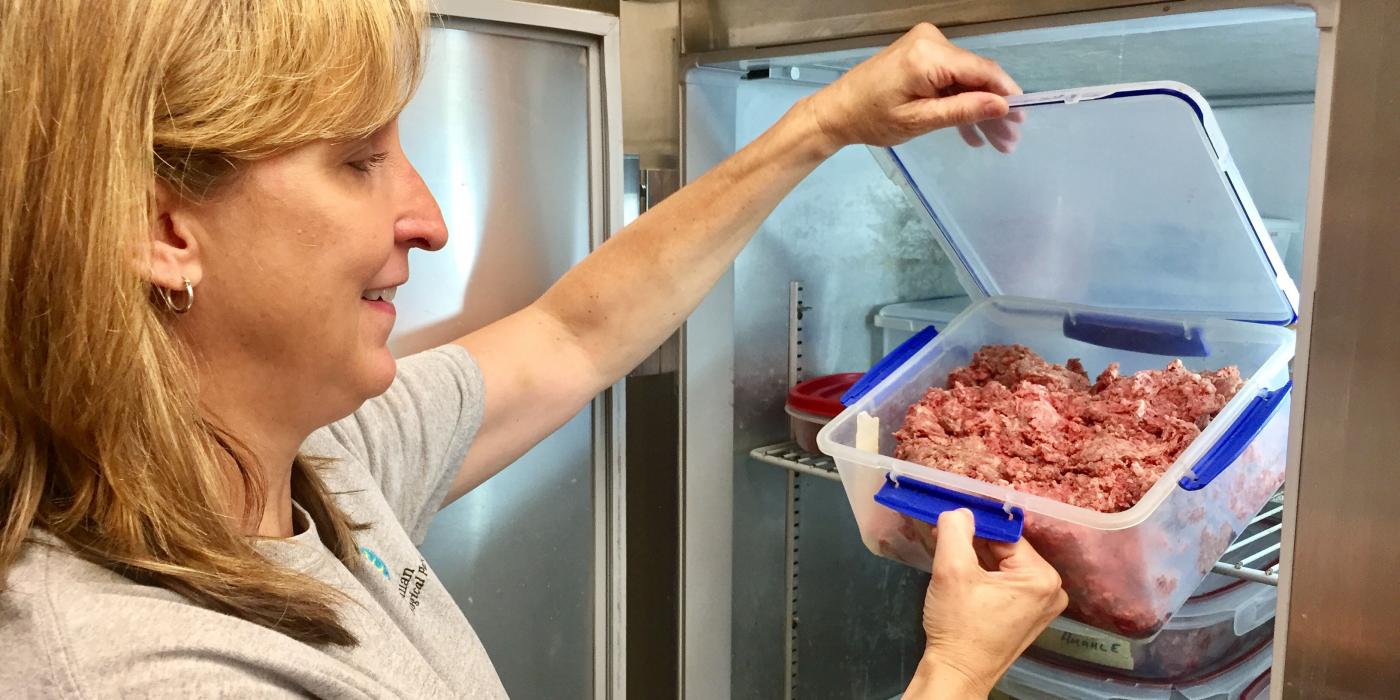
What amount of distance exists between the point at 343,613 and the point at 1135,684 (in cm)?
99

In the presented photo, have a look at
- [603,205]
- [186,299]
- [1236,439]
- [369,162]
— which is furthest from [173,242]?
[1236,439]

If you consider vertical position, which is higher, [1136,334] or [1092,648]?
[1136,334]

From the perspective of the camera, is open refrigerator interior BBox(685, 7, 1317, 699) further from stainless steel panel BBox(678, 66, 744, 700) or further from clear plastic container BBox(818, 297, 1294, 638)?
clear plastic container BBox(818, 297, 1294, 638)

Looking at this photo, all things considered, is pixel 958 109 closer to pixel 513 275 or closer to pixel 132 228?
pixel 513 275

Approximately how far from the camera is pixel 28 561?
646mm

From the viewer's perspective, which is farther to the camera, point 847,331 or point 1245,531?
point 847,331

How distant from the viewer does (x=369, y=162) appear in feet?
2.52

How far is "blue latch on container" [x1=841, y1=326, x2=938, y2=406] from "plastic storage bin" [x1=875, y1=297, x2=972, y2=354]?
16 centimetres

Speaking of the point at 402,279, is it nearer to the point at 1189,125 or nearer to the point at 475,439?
the point at 475,439

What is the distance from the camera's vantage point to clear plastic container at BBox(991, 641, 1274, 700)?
50.6 inches

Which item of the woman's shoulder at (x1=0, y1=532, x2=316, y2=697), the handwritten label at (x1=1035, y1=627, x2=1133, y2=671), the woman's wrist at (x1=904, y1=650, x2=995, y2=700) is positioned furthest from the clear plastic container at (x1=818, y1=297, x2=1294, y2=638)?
the woman's shoulder at (x1=0, y1=532, x2=316, y2=697)

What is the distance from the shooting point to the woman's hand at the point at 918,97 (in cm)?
97

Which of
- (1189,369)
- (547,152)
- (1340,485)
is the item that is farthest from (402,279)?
(1189,369)

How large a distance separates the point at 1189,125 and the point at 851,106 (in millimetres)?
316
